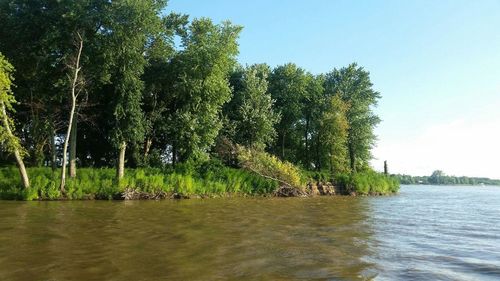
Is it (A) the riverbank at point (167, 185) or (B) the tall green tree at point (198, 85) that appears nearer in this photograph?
(A) the riverbank at point (167, 185)

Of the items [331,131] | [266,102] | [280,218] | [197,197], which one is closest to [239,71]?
[266,102]

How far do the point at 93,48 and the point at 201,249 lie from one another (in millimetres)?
22359

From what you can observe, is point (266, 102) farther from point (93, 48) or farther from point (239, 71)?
point (93, 48)

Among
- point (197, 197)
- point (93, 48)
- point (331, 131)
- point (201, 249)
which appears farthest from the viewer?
point (331, 131)

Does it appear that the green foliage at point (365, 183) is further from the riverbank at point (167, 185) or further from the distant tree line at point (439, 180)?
the distant tree line at point (439, 180)

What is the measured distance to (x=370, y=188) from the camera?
46969 mm

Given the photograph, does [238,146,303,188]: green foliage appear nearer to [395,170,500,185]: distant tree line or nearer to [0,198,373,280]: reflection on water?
[0,198,373,280]: reflection on water

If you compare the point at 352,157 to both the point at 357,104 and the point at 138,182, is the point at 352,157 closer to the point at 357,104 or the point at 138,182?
the point at 357,104

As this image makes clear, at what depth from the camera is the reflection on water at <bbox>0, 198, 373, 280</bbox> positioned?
797cm

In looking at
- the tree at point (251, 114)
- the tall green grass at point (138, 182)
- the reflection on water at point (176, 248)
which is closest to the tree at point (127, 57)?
the tall green grass at point (138, 182)

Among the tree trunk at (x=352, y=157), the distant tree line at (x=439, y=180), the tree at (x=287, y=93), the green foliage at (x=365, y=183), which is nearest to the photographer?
the green foliage at (x=365, y=183)

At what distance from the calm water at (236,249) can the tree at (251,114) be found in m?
28.1

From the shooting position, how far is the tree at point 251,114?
45.4m

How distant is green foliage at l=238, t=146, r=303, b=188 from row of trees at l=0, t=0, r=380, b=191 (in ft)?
9.82
